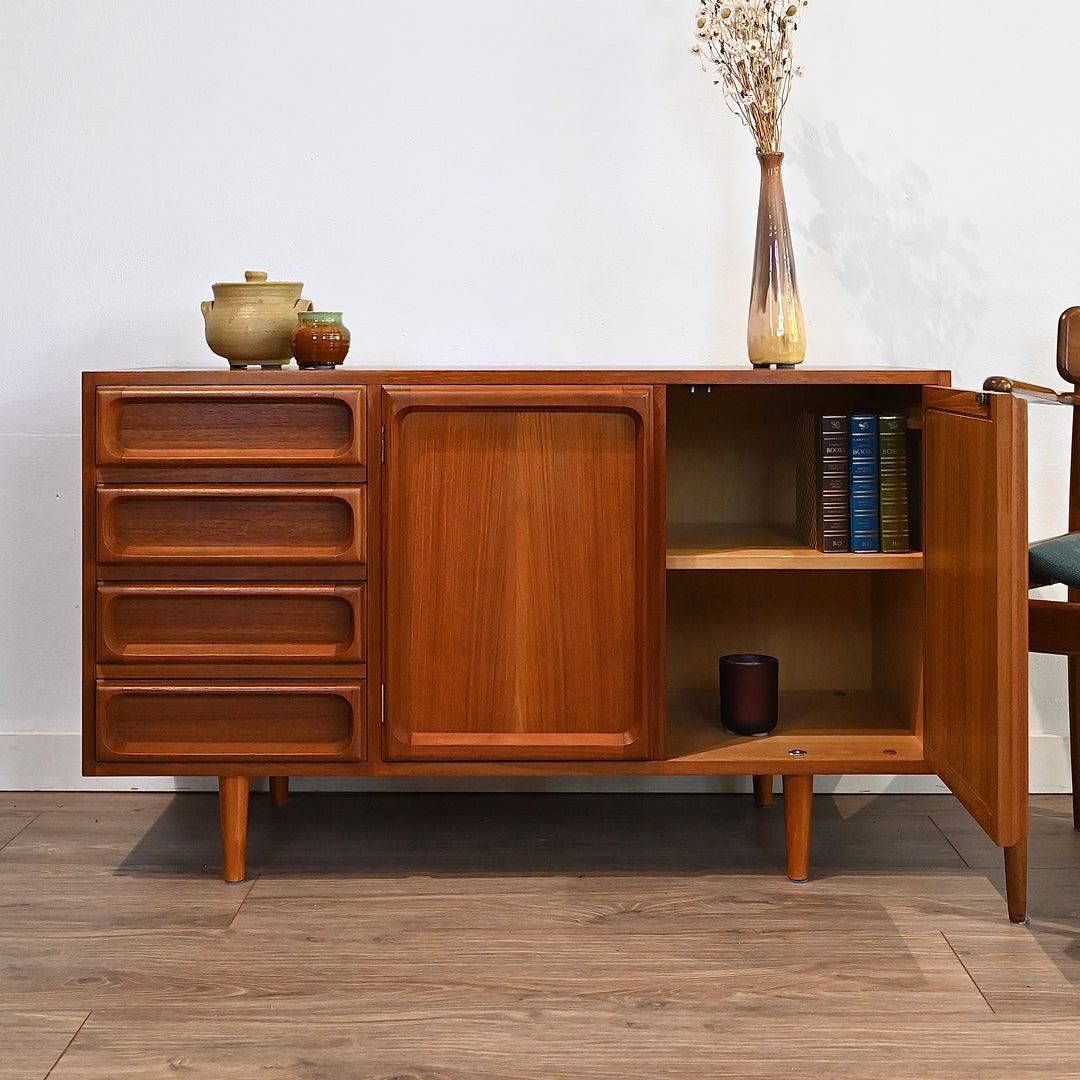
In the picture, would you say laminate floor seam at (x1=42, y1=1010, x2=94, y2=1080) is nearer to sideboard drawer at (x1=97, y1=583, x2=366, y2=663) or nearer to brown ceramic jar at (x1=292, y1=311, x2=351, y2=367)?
sideboard drawer at (x1=97, y1=583, x2=366, y2=663)

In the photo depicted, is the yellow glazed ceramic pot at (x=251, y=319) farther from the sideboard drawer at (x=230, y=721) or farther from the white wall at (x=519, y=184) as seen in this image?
the sideboard drawer at (x=230, y=721)

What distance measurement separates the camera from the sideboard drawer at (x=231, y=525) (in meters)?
1.84

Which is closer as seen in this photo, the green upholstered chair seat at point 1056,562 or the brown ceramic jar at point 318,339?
the green upholstered chair seat at point 1056,562

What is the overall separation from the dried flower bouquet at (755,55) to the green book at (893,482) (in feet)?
1.59

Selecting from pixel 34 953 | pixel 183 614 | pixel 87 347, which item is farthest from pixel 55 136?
pixel 34 953

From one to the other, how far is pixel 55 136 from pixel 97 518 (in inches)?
35.0

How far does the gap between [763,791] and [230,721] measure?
97 centimetres

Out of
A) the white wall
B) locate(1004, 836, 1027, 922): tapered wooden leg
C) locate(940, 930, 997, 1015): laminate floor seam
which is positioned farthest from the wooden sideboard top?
locate(940, 930, 997, 1015): laminate floor seam

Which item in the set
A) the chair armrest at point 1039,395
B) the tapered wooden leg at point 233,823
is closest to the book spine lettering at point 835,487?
the chair armrest at point 1039,395

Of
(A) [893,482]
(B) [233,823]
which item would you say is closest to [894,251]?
(A) [893,482]

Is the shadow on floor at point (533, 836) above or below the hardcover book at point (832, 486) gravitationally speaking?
below

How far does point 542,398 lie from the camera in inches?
72.0

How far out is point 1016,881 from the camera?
1.73m

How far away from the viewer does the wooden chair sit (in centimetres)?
→ 178
